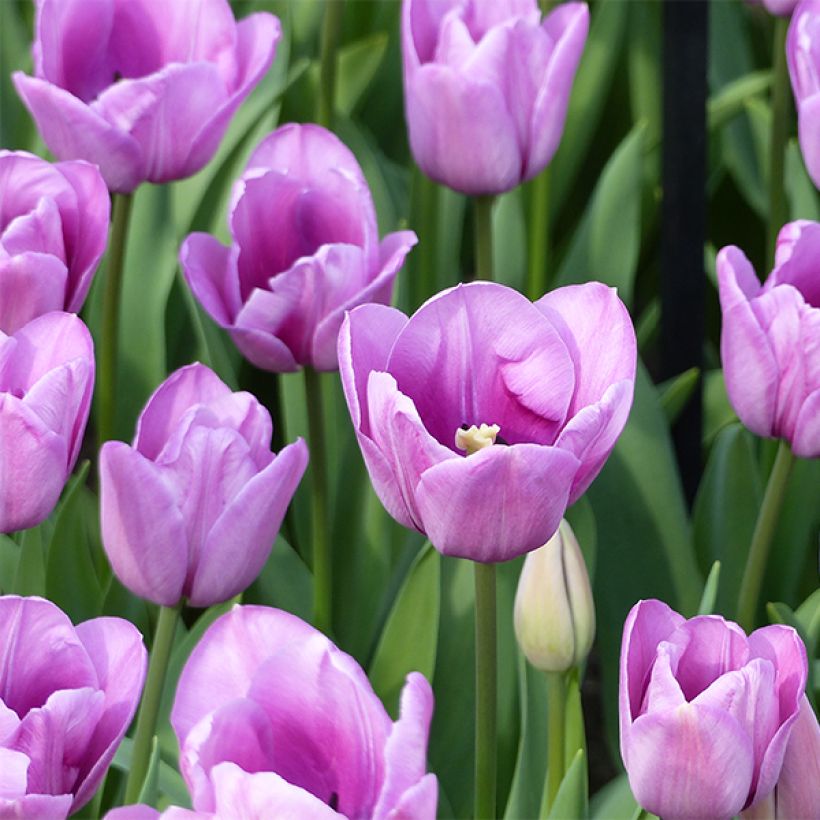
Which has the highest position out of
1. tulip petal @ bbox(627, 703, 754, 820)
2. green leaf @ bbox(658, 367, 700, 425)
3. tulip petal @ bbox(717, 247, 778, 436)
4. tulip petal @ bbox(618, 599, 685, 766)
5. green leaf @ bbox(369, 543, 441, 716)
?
tulip petal @ bbox(717, 247, 778, 436)

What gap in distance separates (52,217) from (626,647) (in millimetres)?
430

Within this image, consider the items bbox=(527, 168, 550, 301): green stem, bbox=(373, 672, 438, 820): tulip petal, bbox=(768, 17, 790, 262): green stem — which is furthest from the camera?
bbox=(527, 168, 550, 301): green stem

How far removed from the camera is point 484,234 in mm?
1187

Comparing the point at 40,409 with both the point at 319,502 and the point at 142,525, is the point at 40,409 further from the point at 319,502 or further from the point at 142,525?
the point at 319,502

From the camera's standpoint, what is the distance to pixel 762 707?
645 mm

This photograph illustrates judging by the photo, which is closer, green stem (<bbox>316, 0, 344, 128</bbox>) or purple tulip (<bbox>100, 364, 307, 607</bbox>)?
A: purple tulip (<bbox>100, 364, 307, 607</bbox>)

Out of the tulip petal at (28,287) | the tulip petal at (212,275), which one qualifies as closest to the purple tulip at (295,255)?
the tulip petal at (212,275)

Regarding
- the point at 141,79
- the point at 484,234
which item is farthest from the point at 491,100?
the point at 141,79

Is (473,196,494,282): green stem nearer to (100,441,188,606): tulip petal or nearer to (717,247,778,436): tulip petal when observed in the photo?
(717,247,778,436): tulip petal

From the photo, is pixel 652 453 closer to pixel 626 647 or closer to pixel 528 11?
pixel 528 11

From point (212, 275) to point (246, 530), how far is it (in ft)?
0.94

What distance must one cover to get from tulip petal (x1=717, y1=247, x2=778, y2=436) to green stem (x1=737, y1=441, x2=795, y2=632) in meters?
0.02

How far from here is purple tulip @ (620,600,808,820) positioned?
634 mm

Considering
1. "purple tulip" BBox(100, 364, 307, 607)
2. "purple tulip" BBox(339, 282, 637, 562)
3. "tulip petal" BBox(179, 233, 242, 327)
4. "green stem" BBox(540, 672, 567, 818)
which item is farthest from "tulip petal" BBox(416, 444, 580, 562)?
"tulip petal" BBox(179, 233, 242, 327)
